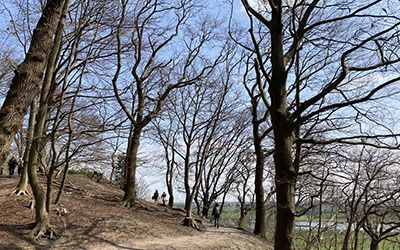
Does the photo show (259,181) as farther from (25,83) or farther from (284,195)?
(25,83)

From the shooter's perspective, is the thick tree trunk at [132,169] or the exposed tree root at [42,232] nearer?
the exposed tree root at [42,232]

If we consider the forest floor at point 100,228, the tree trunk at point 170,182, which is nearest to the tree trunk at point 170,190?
the tree trunk at point 170,182

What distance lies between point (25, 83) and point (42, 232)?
725 cm

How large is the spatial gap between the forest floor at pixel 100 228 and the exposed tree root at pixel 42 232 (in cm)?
14

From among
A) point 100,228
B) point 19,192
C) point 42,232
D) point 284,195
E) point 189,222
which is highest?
point 284,195

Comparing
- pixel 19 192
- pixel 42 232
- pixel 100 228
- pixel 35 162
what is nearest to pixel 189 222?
pixel 100 228

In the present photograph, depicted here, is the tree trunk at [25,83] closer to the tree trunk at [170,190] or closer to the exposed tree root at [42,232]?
the exposed tree root at [42,232]

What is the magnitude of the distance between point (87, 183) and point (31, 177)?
34.4 ft

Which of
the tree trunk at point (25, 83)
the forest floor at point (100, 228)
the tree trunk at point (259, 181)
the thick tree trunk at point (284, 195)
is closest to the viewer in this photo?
the tree trunk at point (25, 83)

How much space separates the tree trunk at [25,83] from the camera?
14.4 feet

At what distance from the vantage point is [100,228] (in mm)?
12531

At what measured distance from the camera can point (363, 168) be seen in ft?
45.1

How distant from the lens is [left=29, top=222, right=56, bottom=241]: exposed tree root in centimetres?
1030

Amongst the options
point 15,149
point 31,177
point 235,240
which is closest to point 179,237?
point 235,240
